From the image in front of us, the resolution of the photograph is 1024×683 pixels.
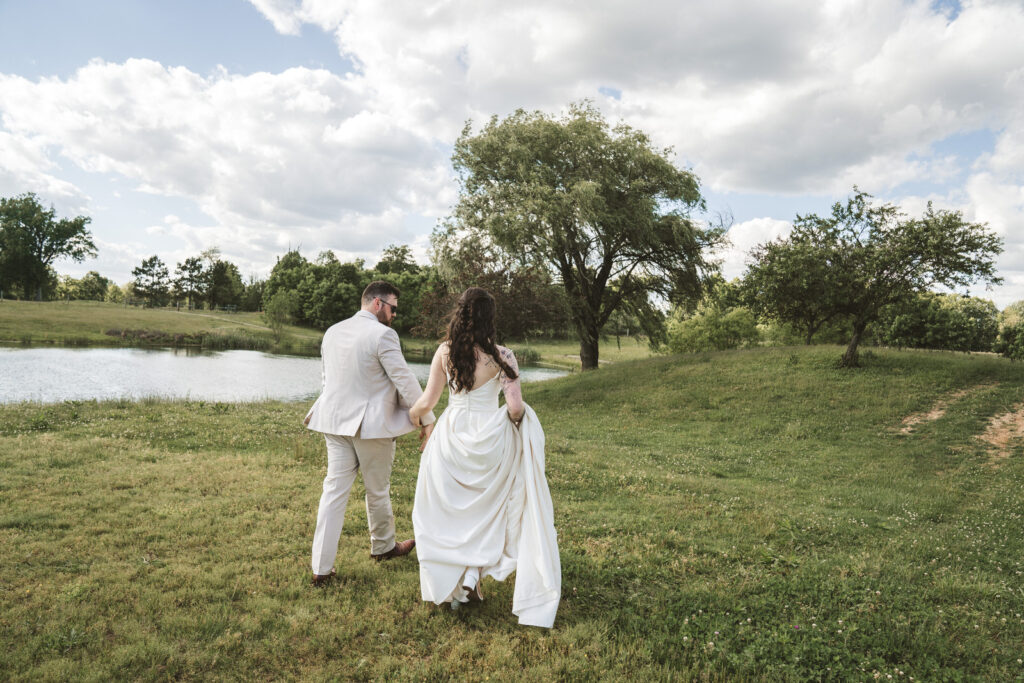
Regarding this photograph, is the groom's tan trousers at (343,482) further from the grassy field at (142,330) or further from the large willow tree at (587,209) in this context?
the grassy field at (142,330)

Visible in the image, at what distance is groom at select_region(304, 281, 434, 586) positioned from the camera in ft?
17.7

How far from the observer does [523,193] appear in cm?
2544

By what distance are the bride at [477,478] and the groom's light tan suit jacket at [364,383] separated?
453 millimetres

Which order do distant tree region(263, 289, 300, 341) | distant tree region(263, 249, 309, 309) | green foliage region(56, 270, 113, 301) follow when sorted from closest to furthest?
1. distant tree region(263, 289, 300, 341)
2. distant tree region(263, 249, 309, 309)
3. green foliage region(56, 270, 113, 301)

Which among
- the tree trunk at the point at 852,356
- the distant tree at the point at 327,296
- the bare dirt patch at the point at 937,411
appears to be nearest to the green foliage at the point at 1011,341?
the tree trunk at the point at 852,356

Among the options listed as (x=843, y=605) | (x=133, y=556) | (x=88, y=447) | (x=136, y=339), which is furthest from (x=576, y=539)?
(x=136, y=339)

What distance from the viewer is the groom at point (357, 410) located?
5.39 metres

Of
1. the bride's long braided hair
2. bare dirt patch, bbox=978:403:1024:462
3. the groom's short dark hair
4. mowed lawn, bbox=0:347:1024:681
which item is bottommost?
mowed lawn, bbox=0:347:1024:681

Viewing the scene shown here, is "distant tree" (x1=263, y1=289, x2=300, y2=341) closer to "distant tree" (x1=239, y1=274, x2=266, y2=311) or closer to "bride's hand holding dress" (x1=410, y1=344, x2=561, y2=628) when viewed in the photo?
"distant tree" (x1=239, y1=274, x2=266, y2=311)

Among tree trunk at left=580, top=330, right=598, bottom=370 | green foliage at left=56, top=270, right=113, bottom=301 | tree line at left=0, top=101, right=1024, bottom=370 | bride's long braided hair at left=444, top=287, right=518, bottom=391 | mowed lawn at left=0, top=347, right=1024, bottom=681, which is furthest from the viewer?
green foliage at left=56, top=270, right=113, bottom=301

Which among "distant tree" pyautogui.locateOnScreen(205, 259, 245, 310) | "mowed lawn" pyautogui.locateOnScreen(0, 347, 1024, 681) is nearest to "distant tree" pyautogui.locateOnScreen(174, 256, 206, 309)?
"distant tree" pyautogui.locateOnScreen(205, 259, 245, 310)

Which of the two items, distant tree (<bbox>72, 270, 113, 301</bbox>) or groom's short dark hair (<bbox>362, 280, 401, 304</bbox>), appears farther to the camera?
distant tree (<bbox>72, 270, 113, 301</bbox>)

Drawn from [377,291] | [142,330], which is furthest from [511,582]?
[142,330]

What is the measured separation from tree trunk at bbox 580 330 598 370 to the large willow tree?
0.25 ft
